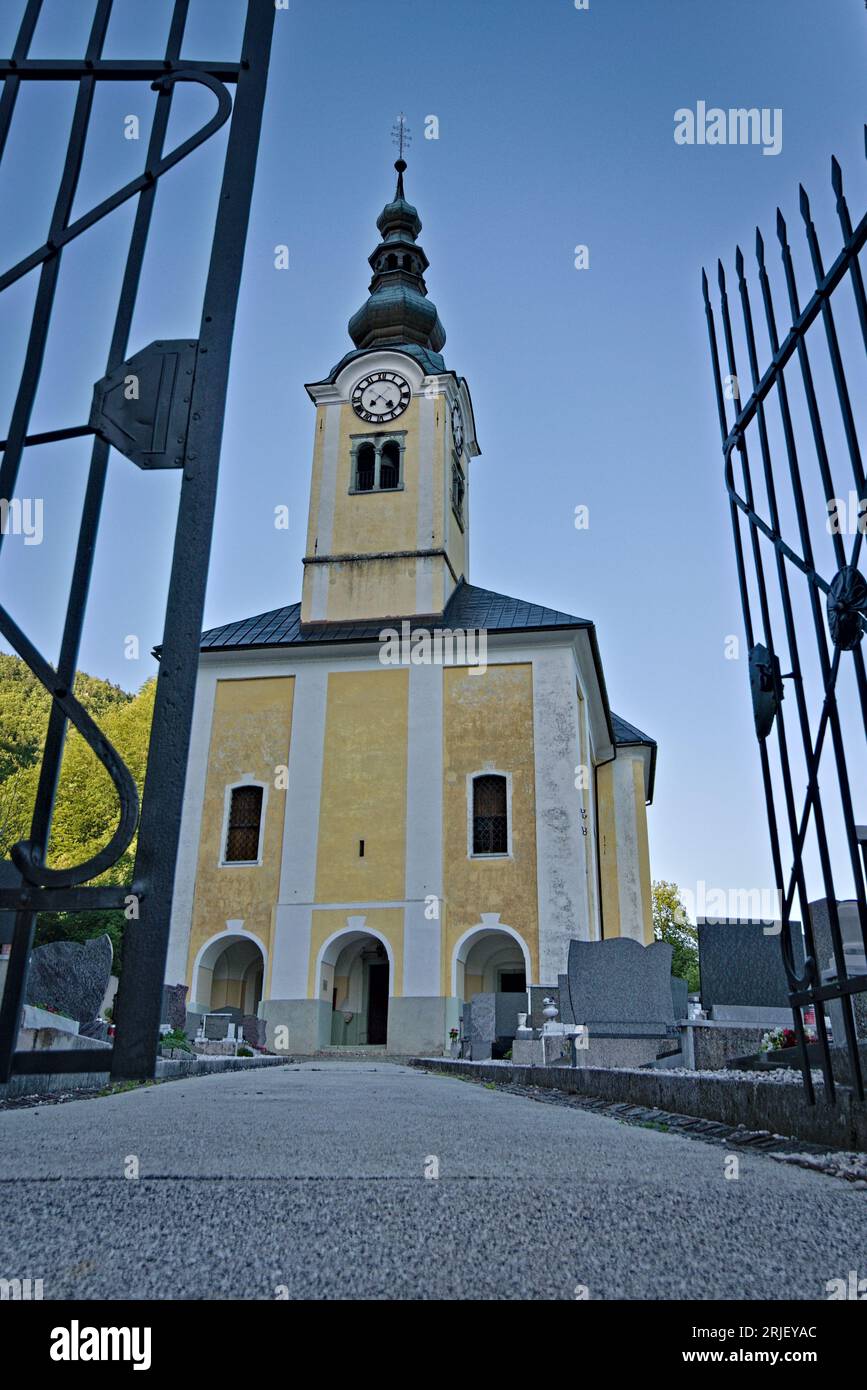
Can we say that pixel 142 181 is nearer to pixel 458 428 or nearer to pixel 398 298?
pixel 458 428

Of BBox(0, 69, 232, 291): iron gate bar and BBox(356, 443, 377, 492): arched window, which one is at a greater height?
BBox(356, 443, 377, 492): arched window

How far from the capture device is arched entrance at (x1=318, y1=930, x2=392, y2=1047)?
2400cm

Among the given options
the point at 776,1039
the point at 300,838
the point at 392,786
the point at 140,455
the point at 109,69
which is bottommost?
the point at 776,1039

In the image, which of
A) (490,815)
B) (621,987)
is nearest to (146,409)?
(621,987)

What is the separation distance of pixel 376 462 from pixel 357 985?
1479 cm

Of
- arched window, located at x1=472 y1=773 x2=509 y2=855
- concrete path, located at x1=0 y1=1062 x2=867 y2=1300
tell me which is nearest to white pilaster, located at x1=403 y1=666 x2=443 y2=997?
arched window, located at x1=472 y1=773 x2=509 y2=855

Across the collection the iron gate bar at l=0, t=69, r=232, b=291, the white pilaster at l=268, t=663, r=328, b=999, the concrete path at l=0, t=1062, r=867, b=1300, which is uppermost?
the white pilaster at l=268, t=663, r=328, b=999

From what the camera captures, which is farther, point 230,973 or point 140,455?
point 230,973

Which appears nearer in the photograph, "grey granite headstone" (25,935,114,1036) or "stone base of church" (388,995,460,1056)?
"grey granite headstone" (25,935,114,1036)

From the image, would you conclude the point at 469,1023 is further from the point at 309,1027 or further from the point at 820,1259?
the point at 820,1259

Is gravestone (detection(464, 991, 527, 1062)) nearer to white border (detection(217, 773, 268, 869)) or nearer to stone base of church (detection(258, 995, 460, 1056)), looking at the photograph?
stone base of church (detection(258, 995, 460, 1056))

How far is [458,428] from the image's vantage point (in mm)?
31141

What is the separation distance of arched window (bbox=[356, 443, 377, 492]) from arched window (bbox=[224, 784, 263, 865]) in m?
9.62

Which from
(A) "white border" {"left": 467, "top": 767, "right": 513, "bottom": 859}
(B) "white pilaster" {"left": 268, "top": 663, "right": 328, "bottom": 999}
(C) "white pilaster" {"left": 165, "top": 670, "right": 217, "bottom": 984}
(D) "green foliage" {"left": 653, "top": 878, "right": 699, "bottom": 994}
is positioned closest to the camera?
(B) "white pilaster" {"left": 268, "top": 663, "right": 328, "bottom": 999}
